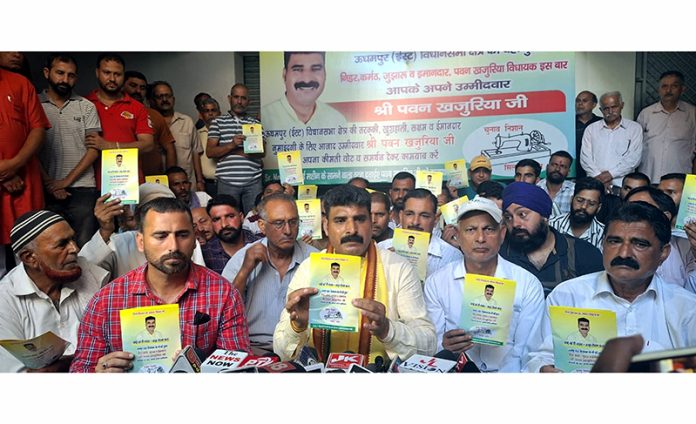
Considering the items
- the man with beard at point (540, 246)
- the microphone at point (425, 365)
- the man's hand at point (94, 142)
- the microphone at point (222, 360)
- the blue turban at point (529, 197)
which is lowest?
the microphone at point (425, 365)

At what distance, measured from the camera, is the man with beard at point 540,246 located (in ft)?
14.3

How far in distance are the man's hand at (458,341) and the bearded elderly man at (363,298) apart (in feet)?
0.43

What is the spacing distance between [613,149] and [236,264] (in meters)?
2.42

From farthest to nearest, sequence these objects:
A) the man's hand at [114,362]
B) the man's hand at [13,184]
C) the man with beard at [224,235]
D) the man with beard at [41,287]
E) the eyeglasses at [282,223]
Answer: the man with beard at [224,235] < the eyeglasses at [282,223] < the man's hand at [13,184] < the man with beard at [41,287] < the man's hand at [114,362]

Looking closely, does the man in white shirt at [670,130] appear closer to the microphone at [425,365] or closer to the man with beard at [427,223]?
the man with beard at [427,223]

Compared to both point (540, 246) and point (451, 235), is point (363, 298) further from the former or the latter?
point (540, 246)

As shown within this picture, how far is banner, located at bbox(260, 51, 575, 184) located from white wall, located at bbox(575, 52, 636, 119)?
0.07 m

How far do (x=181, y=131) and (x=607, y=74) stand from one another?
269cm

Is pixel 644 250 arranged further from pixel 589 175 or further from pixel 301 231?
pixel 301 231

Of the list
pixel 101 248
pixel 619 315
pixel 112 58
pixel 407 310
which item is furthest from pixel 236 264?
pixel 619 315

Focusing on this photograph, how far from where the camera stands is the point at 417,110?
452 cm

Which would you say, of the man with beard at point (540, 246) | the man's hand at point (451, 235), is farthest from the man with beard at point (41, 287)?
the man with beard at point (540, 246)

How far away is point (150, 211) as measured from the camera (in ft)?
12.9

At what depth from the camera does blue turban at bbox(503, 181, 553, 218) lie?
14.5 feet
